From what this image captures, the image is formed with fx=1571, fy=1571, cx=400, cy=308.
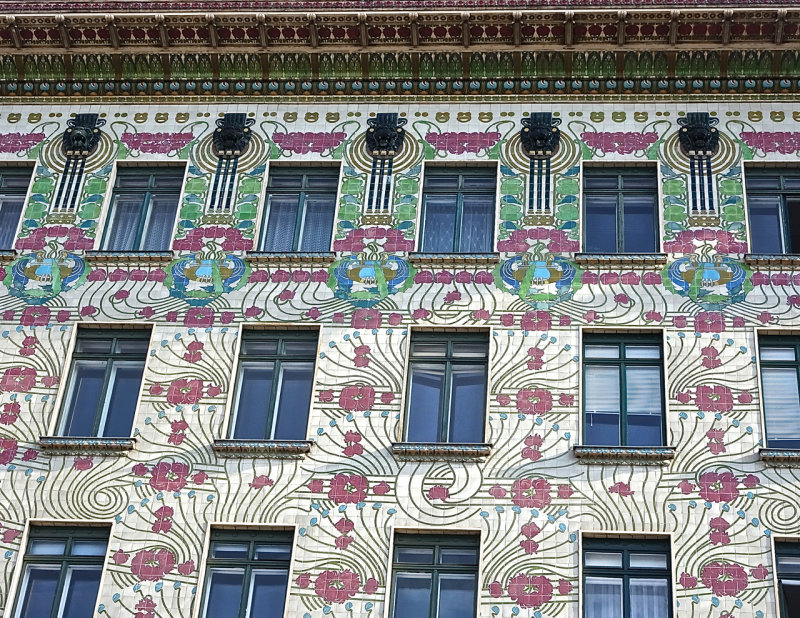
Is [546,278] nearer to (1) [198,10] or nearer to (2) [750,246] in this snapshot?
(2) [750,246]

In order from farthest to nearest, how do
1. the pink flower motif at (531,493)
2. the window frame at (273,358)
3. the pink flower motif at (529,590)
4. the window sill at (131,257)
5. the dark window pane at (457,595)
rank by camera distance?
the window sill at (131,257), the window frame at (273,358), the pink flower motif at (531,493), the dark window pane at (457,595), the pink flower motif at (529,590)

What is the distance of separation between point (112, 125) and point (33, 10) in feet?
8.27

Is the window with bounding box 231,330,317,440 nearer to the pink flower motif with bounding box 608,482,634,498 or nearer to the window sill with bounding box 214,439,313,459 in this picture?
the window sill with bounding box 214,439,313,459

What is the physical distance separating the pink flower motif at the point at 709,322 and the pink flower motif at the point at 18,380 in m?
9.86

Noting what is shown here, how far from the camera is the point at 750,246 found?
78.9 feet

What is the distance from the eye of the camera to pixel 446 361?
23266mm

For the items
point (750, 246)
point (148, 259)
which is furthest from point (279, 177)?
point (750, 246)

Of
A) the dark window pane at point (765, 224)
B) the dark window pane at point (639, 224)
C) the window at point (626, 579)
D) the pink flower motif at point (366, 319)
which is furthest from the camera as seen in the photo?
the dark window pane at point (639, 224)

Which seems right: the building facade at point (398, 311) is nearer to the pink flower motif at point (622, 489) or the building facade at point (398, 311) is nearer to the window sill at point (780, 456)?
the window sill at point (780, 456)

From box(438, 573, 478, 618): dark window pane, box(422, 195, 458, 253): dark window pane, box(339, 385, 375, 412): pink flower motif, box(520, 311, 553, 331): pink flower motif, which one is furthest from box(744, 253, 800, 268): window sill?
box(438, 573, 478, 618): dark window pane

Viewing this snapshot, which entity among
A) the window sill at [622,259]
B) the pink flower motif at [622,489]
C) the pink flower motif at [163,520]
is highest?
the window sill at [622,259]

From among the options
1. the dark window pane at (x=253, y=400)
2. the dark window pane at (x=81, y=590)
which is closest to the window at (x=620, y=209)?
the dark window pane at (x=253, y=400)

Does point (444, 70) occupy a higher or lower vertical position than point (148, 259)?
higher

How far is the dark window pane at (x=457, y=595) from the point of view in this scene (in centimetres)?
2102
